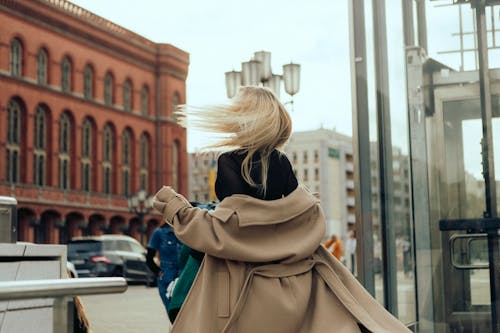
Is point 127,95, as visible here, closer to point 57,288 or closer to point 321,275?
point 321,275

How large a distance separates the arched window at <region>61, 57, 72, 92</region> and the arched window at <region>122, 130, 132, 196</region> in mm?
6057

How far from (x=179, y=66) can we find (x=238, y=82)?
3723 cm

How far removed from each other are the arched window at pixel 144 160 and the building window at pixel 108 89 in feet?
12.9

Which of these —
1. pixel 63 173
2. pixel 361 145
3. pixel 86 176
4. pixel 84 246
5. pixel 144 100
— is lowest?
pixel 84 246

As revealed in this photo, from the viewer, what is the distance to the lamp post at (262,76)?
63.1 ft

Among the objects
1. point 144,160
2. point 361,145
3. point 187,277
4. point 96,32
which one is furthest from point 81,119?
point 187,277

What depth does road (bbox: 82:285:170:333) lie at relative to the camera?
39.1 ft

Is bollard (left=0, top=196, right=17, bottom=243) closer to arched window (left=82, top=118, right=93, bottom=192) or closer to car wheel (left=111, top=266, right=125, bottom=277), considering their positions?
car wheel (left=111, top=266, right=125, bottom=277)

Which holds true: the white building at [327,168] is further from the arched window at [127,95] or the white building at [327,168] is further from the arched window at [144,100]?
the arched window at [127,95]

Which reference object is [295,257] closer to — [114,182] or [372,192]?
[372,192]

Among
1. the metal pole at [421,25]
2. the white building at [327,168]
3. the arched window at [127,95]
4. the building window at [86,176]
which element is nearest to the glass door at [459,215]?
the metal pole at [421,25]

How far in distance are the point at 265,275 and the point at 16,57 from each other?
144 ft

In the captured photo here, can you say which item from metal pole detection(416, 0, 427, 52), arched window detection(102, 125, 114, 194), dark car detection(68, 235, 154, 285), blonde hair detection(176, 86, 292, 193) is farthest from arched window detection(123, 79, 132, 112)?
blonde hair detection(176, 86, 292, 193)

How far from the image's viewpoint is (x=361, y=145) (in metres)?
6.62
